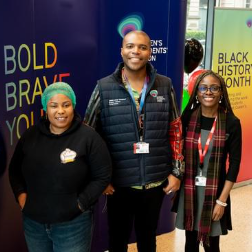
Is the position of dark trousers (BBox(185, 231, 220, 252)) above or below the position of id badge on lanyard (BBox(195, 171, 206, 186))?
below

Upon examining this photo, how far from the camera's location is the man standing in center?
2.10m

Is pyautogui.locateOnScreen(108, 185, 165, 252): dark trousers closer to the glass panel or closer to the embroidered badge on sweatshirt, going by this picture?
the embroidered badge on sweatshirt

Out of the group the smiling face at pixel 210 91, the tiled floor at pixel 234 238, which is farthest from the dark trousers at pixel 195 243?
the smiling face at pixel 210 91

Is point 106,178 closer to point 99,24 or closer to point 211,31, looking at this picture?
point 99,24

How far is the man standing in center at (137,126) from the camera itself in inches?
82.7

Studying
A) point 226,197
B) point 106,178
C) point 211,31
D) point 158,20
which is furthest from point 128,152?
point 211,31

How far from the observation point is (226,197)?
7.71 ft

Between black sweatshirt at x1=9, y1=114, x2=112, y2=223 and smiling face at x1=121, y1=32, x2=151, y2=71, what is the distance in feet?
1.35

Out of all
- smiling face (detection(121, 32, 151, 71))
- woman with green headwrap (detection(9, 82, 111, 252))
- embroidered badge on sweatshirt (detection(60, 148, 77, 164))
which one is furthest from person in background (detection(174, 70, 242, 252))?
embroidered badge on sweatshirt (detection(60, 148, 77, 164))

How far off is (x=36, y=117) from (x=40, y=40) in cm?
43

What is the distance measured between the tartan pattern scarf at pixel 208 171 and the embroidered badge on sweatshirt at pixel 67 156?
30.6 inches

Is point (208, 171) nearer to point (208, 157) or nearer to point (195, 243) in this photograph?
point (208, 157)

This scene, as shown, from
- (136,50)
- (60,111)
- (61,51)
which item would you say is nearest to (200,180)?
(136,50)

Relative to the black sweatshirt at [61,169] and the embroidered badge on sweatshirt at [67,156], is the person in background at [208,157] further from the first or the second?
the embroidered badge on sweatshirt at [67,156]
